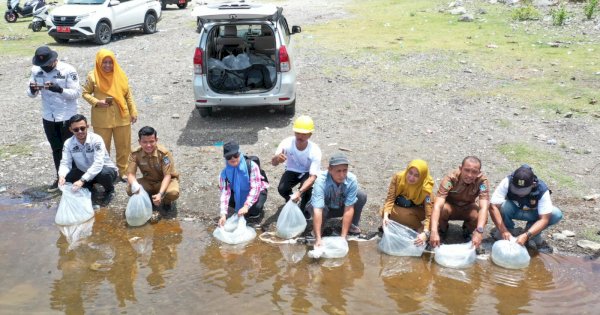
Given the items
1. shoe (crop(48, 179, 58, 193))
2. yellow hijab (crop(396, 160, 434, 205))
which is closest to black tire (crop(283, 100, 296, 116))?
shoe (crop(48, 179, 58, 193))

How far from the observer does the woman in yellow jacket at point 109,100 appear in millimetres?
6051

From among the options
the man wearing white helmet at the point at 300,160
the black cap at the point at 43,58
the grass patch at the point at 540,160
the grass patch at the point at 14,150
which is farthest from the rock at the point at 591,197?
the grass patch at the point at 14,150

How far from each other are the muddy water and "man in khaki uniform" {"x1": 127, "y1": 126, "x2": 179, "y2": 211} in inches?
18.7

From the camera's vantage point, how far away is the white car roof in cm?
725

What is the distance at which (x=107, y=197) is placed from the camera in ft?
20.2

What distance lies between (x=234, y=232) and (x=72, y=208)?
1.71m

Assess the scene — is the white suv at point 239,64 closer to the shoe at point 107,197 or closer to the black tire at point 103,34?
the shoe at point 107,197

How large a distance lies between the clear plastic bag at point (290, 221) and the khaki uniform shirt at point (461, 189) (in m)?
1.32

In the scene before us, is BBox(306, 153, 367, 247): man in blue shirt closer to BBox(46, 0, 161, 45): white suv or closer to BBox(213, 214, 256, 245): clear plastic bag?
BBox(213, 214, 256, 245): clear plastic bag

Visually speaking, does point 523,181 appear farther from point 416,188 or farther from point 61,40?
point 61,40

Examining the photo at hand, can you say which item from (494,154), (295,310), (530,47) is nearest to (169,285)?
(295,310)

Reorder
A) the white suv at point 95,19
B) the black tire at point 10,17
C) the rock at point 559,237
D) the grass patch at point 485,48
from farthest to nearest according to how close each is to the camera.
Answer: the black tire at point 10,17 < the white suv at point 95,19 < the grass patch at point 485,48 < the rock at point 559,237

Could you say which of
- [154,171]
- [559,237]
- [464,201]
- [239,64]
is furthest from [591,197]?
[239,64]

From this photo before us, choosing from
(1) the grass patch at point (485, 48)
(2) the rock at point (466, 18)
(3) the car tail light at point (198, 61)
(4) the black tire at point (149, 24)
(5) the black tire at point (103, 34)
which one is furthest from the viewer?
(4) the black tire at point (149, 24)
